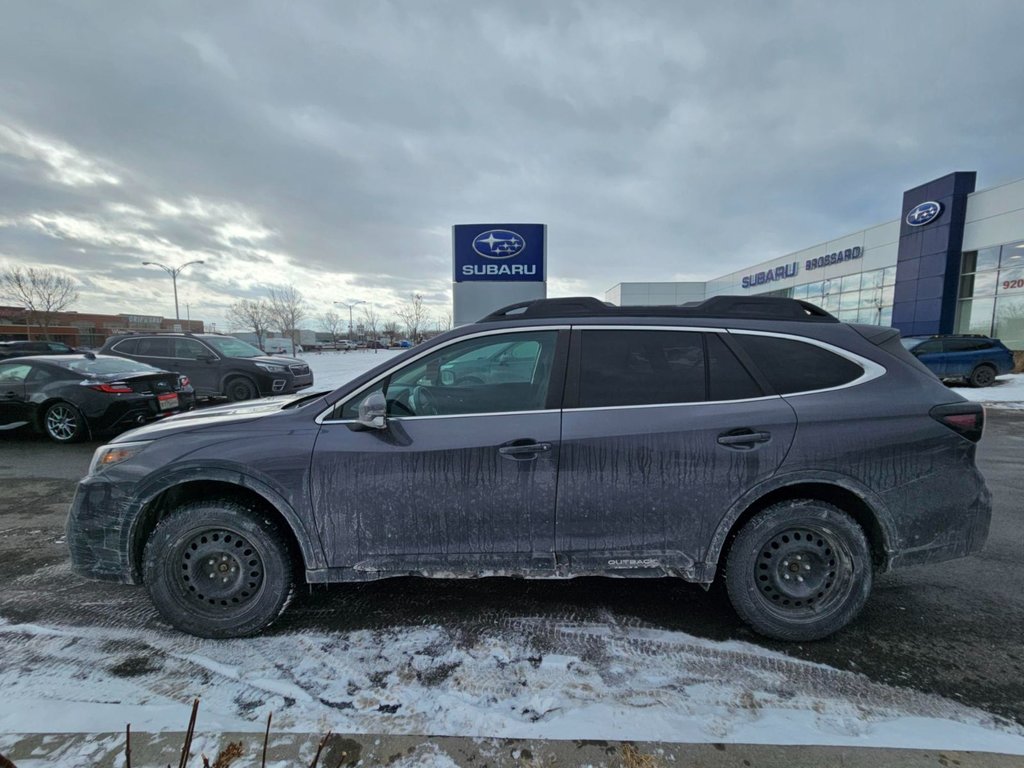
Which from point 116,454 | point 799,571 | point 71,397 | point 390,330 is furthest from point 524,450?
point 390,330

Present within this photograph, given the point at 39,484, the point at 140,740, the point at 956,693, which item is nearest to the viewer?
the point at 140,740

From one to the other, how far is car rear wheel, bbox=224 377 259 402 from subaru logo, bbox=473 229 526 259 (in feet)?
19.5

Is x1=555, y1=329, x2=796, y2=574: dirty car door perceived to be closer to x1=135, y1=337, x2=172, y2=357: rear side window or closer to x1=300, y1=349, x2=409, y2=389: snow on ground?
x1=300, y1=349, x2=409, y2=389: snow on ground

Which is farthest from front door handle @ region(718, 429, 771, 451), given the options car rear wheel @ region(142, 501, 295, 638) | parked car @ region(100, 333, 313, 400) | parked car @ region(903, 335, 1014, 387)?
parked car @ region(903, 335, 1014, 387)

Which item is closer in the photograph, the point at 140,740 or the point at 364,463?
the point at 140,740

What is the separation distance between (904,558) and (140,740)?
12.4ft

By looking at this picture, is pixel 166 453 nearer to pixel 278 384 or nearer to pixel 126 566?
pixel 126 566

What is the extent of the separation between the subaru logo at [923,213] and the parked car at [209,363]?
2598cm

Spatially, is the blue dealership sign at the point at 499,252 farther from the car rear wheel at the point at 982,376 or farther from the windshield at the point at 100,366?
the car rear wheel at the point at 982,376

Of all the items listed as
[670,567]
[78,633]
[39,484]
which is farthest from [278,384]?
[670,567]

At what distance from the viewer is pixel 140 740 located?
1.96 metres

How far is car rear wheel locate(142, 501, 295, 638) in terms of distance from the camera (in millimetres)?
2555

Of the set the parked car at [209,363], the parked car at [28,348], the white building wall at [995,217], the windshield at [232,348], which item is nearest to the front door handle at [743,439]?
the parked car at [209,363]

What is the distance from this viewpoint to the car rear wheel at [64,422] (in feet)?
23.0
